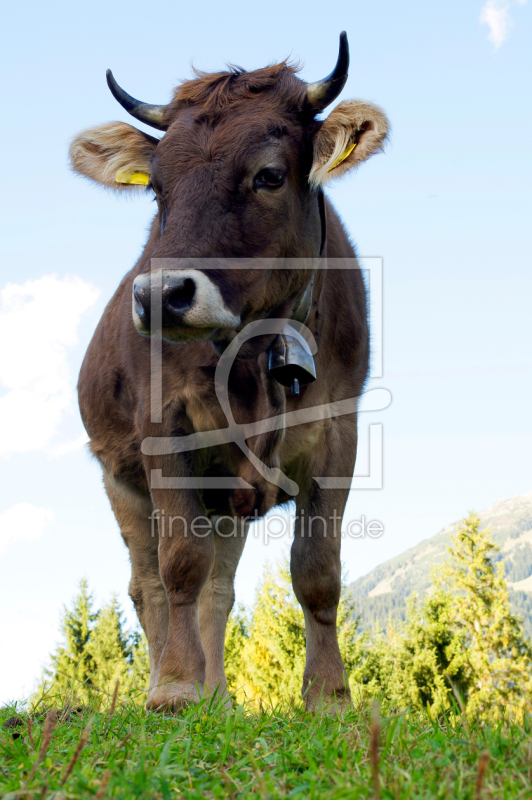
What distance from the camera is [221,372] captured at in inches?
169

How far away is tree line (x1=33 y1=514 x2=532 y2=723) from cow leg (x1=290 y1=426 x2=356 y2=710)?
17883mm

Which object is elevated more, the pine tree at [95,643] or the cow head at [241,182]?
the cow head at [241,182]

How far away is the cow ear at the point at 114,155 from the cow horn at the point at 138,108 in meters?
0.11

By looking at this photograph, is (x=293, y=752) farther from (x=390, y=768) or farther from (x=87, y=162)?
(x=87, y=162)

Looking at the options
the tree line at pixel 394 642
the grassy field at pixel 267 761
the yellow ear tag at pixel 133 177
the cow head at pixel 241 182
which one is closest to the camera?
the grassy field at pixel 267 761

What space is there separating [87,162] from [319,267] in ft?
5.74

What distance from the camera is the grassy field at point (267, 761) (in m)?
1.63

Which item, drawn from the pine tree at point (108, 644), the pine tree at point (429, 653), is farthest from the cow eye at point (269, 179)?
the pine tree at point (108, 644)

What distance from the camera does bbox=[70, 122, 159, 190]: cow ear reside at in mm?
4651

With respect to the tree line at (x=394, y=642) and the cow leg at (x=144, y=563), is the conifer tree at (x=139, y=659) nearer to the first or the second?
Result: the tree line at (x=394, y=642)

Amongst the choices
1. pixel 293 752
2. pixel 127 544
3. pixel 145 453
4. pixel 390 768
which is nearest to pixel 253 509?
pixel 145 453

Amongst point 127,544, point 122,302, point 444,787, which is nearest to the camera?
point 444,787

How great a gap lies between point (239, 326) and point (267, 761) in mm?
2456

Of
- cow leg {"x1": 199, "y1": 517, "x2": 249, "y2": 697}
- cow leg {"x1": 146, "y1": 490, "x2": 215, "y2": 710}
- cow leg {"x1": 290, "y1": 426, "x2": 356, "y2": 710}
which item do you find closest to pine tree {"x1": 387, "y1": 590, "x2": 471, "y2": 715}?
cow leg {"x1": 199, "y1": 517, "x2": 249, "y2": 697}
